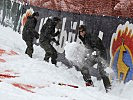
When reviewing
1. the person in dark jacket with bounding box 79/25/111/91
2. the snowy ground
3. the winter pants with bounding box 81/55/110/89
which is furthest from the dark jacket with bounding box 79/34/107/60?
the snowy ground

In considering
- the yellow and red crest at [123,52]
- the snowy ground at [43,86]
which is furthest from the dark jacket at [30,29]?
the yellow and red crest at [123,52]

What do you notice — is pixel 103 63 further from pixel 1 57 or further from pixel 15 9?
pixel 15 9

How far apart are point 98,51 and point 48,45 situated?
263 cm

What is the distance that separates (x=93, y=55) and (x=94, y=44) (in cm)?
28

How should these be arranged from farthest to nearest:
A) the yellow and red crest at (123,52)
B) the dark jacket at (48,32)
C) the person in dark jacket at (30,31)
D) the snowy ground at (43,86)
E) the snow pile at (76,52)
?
the person in dark jacket at (30,31), the dark jacket at (48,32), the snow pile at (76,52), the yellow and red crest at (123,52), the snowy ground at (43,86)

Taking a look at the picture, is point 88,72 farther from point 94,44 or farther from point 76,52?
point 76,52

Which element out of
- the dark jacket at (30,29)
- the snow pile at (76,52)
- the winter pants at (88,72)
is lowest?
the winter pants at (88,72)

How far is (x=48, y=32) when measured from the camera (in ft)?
35.0

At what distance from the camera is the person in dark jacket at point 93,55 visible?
27.7 feet

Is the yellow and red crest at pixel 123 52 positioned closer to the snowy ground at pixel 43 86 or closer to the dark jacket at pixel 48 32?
the snowy ground at pixel 43 86

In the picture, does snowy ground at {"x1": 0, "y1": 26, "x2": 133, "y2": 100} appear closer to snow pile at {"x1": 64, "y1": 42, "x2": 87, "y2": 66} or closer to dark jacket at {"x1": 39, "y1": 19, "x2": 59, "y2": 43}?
snow pile at {"x1": 64, "y1": 42, "x2": 87, "y2": 66}

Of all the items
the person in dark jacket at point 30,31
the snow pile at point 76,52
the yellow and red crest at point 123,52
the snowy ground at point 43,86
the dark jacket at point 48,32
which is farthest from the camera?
the person in dark jacket at point 30,31

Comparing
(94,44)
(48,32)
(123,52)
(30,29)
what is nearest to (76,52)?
(94,44)

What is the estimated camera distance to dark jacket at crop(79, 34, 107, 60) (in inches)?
332
